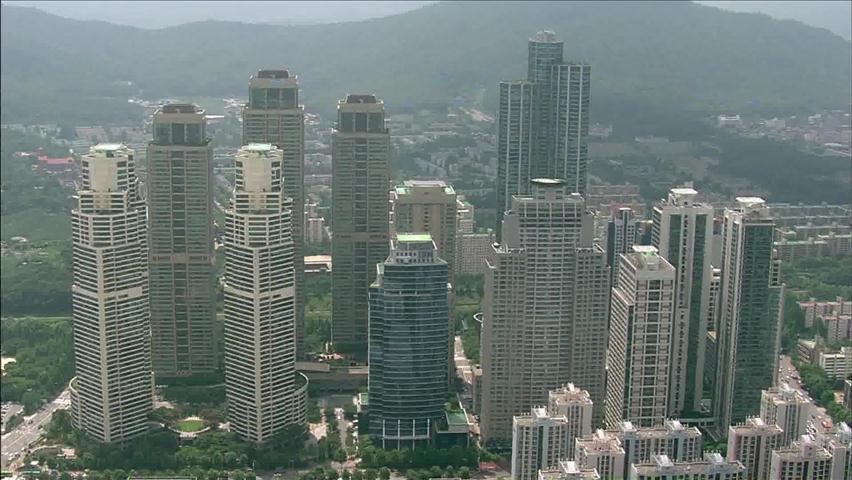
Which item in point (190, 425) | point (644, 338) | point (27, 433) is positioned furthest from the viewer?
point (190, 425)

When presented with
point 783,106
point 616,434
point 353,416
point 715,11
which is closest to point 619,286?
point 616,434

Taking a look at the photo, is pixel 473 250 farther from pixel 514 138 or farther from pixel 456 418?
pixel 456 418

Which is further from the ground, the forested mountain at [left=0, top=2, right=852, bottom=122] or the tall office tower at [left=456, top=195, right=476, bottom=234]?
the forested mountain at [left=0, top=2, right=852, bottom=122]

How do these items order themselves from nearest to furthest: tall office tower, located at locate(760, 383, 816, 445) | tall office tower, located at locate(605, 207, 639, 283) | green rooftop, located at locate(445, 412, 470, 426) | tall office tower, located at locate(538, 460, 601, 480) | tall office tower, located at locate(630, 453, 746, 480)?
tall office tower, located at locate(538, 460, 601, 480), tall office tower, located at locate(630, 453, 746, 480), tall office tower, located at locate(760, 383, 816, 445), green rooftop, located at locate(445, 412, 470, 426), tall office tower, located at locate(605, 207, 639, 283)

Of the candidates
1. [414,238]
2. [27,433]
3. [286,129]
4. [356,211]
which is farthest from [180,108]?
[27,433]

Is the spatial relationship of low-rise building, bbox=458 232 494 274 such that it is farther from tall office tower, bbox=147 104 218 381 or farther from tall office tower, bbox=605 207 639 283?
tall office tower, bbox=147 104 218 381

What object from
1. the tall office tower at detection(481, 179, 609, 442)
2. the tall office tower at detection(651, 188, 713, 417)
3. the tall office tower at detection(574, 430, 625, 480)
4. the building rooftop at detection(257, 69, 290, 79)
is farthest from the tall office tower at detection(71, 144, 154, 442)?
the tall office tower at detection(651, 188, 713, 417)
